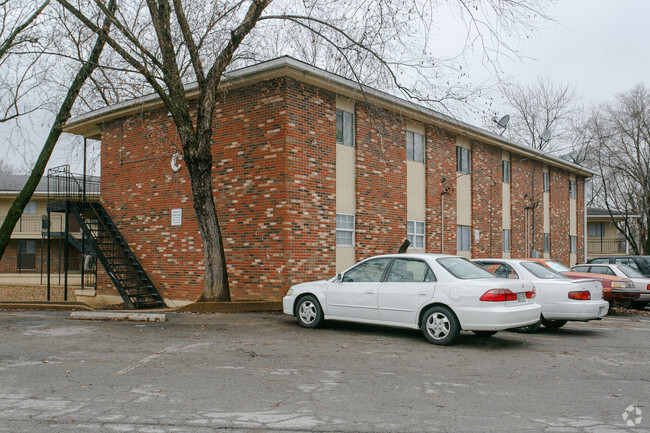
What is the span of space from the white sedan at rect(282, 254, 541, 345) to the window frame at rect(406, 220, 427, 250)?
8191 mm

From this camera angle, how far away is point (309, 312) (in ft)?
34.4

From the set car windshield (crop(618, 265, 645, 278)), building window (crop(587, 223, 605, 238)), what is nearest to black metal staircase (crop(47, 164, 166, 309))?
car windshield (crop(618, 265, 645, 278))

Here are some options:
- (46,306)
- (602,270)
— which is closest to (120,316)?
(46,306)

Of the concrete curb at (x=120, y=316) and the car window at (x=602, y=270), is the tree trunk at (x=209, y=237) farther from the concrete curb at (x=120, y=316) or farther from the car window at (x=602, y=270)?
the car window at (x=602, y=270)

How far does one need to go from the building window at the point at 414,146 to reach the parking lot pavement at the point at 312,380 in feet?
29.7

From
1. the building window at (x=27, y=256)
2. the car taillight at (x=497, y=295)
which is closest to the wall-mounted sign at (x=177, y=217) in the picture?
the car taillight at (x=497, y=295)

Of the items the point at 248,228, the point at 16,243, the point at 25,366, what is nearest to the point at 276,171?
the point at 248,228

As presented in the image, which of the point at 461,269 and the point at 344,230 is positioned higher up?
the point at 344,230

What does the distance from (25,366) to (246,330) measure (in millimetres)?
3868

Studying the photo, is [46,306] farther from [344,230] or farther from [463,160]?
[463,160]

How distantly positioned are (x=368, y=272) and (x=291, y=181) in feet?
15.4

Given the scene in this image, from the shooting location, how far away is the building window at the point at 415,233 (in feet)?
59.6

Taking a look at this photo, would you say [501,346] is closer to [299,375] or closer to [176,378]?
[299,375]

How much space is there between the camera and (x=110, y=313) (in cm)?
1198
